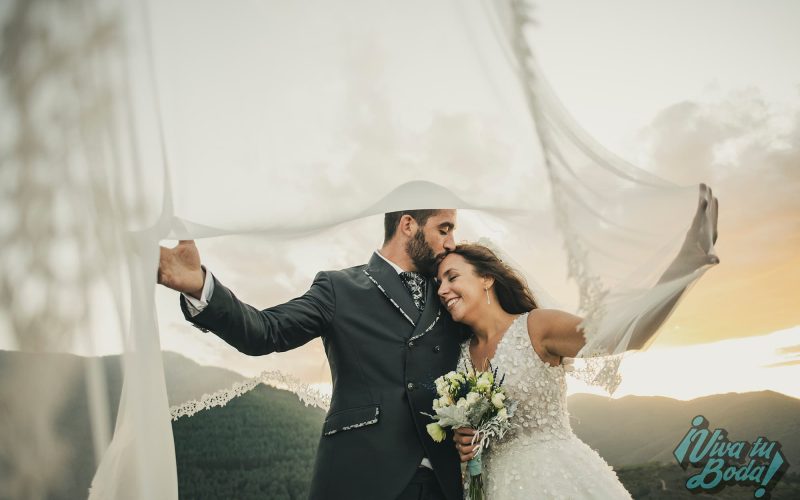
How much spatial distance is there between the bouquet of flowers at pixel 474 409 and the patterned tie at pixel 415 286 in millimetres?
367

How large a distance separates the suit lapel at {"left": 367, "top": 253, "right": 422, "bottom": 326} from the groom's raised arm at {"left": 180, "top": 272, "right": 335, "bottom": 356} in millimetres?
216

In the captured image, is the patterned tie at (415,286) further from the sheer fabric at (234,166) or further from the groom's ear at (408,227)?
the sheer fabric at (234,166)

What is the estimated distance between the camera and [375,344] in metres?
2.44

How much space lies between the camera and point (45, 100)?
1.89m

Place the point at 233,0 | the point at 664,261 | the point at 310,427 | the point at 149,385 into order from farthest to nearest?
the point at 310,427
the point at 233,0
the point at 664,261
the point at 149,385

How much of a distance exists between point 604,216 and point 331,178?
88 centimetres

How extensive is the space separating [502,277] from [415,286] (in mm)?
437

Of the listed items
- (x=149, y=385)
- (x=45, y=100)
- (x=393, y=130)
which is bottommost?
(x=149, y=385)

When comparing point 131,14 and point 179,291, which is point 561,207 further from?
point 131,14

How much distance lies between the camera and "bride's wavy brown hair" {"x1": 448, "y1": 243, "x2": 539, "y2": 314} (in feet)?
9.10

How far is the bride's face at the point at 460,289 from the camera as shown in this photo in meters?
2.65

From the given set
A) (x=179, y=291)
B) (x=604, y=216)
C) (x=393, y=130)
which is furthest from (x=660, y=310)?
(x=179, y=291)

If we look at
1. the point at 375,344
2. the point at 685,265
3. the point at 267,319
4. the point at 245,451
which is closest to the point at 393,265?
the point at 375,344

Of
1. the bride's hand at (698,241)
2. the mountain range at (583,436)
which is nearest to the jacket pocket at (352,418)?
the bride's hand at (698,241)
